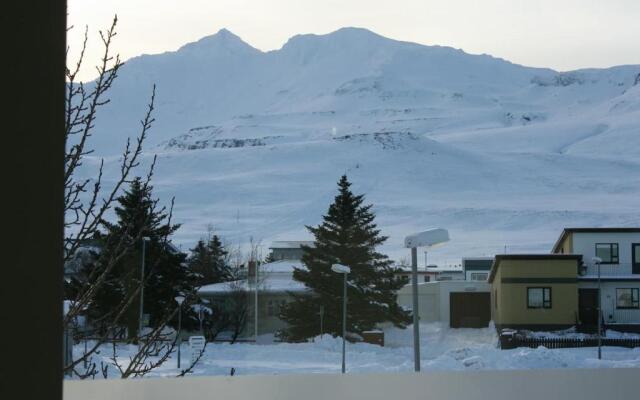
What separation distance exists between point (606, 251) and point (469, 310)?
2595 mm

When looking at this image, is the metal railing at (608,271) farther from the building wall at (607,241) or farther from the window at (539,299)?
the window at (539,299)

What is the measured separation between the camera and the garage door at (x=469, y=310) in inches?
572

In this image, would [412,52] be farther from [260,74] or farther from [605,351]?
[605,351]

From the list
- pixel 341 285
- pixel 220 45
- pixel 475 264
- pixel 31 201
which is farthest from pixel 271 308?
pixel 220 45

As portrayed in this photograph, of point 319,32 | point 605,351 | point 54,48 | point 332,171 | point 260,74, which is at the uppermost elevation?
point 319,32

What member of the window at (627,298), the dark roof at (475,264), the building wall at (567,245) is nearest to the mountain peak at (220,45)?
the dark roof at (475,264)

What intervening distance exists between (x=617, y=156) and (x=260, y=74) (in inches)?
2302

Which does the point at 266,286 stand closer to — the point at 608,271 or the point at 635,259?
the point at 608,271

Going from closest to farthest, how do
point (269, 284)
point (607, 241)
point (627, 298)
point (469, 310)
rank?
point (627, 298) → point (607, 241) → point (469, 310) → point (269, 284)

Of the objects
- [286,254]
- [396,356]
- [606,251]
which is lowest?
[396,356]

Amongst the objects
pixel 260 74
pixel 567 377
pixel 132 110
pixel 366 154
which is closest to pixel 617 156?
pixel 366 154

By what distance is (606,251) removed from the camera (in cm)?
1285

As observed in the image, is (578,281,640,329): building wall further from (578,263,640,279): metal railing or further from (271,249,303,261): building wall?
(271,249,303,261): building wall

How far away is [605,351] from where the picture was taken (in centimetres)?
1157
